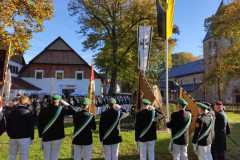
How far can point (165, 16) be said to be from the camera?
907 centimetres

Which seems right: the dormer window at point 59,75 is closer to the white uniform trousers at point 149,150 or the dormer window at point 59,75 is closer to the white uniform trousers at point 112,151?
the white uniform trousers at point 112,151

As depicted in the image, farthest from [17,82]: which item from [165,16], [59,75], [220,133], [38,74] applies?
[220,133]

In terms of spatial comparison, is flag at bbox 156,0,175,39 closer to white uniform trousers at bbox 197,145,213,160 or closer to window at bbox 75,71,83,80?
white uniform trousers at bbox 197,145,213,160

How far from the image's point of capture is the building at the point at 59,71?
2855 centimetres

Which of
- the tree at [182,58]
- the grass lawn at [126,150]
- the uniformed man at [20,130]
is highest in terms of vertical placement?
the tree at [182,58]

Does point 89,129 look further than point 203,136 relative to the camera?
No

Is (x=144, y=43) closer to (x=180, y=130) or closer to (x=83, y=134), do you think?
(x=180, y=130)

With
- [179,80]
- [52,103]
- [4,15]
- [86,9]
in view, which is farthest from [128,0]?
[179,80]

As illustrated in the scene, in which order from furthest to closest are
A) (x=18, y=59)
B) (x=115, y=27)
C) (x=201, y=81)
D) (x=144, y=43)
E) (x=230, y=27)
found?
(x=201, y=81) < (x=18, y=59) < (x=115, y=27) < (x=230, y=27) < (x=144, y=43)

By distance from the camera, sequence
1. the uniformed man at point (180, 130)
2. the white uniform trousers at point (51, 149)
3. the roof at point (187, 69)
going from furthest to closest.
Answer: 1. the roof at point (187, 69)
2. the uniformed man at point (180, 130)
3. the white uniform trousers at point (51, 149)

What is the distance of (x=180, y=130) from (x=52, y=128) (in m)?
3.33

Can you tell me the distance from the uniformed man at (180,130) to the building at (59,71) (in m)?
24.0

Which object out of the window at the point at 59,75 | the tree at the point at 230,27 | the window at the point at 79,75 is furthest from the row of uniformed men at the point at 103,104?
the window at the point at 59,75

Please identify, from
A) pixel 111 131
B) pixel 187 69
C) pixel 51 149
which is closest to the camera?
pixel 51 149
